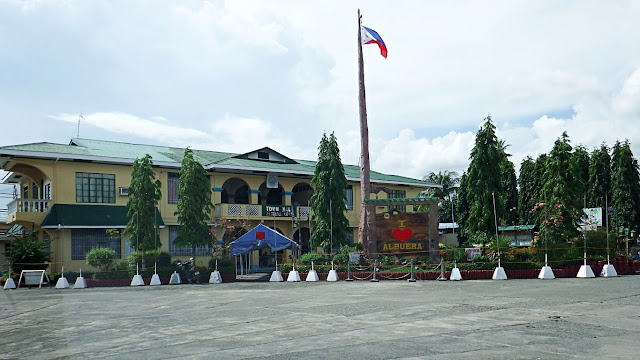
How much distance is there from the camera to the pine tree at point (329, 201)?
35250 mm

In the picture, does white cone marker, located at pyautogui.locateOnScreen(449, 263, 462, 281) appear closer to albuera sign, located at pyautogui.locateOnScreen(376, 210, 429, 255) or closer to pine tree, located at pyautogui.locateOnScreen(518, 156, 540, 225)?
albuera sign, located at pyautogui.locateOnScreen(376, 210, 429, 255)

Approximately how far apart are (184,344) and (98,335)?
2.47 m

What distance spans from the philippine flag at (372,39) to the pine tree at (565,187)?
10179 mm

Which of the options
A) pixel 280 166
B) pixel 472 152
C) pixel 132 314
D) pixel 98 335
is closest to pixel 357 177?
pixel 280 166

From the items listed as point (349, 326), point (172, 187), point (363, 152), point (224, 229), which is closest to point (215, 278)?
point (363, 152)

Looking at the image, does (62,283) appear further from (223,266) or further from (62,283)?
(223,266)

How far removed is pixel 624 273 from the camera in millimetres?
24703

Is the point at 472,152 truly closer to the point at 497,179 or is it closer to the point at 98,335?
the point at 497,179

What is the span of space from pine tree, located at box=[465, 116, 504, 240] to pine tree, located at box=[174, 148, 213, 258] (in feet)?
47.4

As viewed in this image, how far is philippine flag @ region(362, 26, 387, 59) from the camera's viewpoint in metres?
32.0

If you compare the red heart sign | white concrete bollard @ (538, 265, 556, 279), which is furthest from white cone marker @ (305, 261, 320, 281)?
white concrete bollard @ (538, 265, 556, 279)

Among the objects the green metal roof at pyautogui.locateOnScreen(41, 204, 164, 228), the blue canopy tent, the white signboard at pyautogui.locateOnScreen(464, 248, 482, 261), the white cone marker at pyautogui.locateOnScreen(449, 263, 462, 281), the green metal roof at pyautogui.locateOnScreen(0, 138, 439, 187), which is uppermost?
the green metal roof at pyautogui.locateOnScreen(0, 138, 439, 187)

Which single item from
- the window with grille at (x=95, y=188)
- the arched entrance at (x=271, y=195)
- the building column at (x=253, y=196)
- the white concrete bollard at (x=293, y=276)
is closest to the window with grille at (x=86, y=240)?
the window with grille at (x=95, y=188)

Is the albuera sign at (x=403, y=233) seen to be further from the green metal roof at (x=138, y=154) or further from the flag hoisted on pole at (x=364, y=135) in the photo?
the green metal roof at (x=138, y=154)
